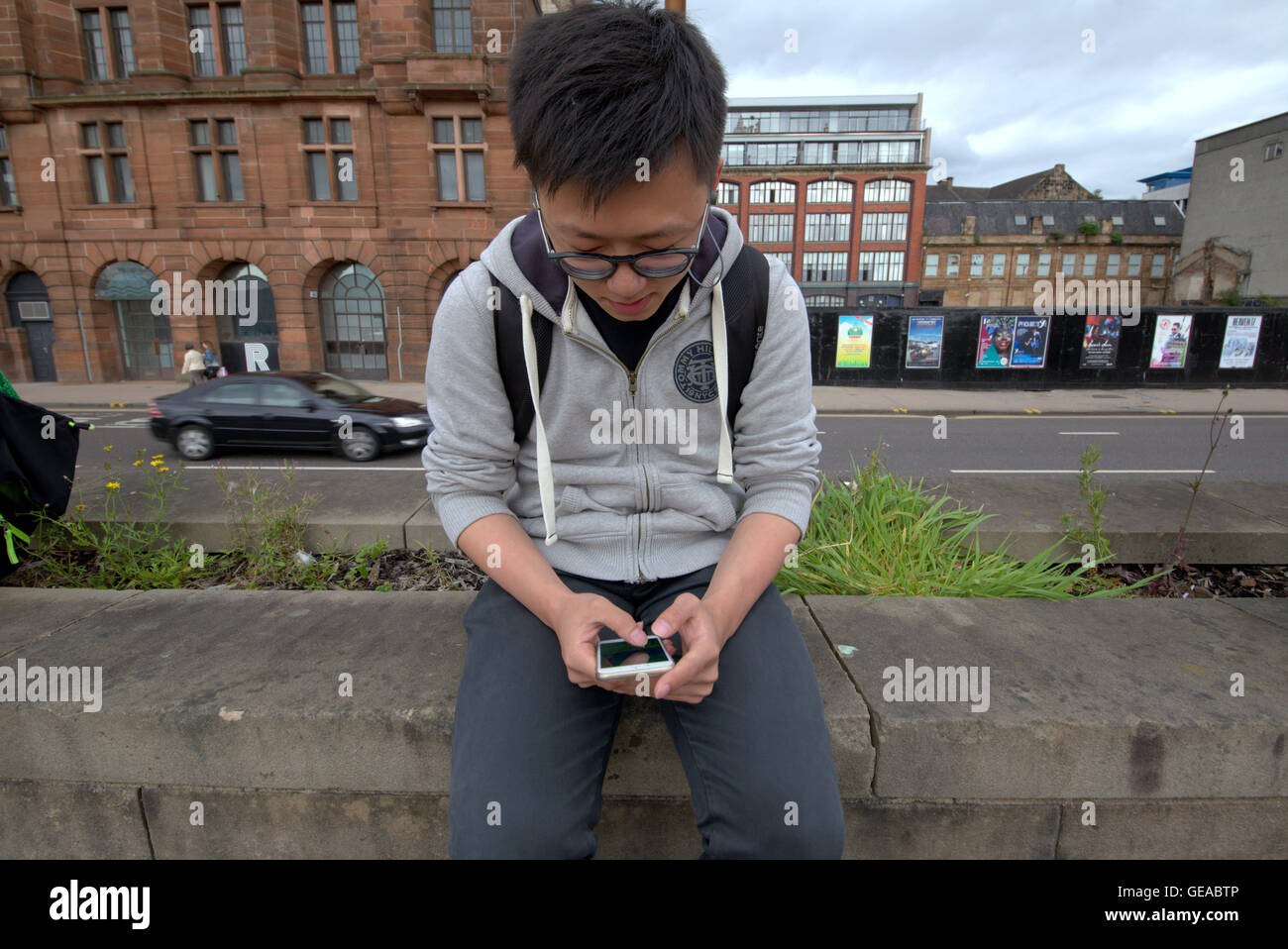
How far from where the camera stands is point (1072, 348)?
1817cm

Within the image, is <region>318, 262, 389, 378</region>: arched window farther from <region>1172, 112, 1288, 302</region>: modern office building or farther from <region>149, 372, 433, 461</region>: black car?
<region>1172, 112, 1288, 302</region>: modern office building

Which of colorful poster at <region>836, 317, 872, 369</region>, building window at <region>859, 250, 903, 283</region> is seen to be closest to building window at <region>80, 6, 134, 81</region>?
colorful poster at <region>836, 317, 872, 369</region>

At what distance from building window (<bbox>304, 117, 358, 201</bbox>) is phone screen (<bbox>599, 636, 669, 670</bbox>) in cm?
2249

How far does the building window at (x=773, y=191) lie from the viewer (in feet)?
164

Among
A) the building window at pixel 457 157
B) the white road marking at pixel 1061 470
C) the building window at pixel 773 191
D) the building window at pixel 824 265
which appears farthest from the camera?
the building window at pixel 824 265

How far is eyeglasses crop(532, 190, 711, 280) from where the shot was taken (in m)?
1.31

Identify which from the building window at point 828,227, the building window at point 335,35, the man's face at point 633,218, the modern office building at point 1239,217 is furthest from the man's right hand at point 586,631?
the building window at point 828,227

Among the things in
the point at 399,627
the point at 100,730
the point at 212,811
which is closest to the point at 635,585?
the point at 399,627

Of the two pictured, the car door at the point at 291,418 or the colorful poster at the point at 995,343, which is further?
the colorful poster at the point at 995,343

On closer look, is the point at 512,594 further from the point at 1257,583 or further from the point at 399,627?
the point at 1257,583

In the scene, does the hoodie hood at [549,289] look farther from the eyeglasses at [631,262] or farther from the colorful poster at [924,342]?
the colorful poster at [924,342]

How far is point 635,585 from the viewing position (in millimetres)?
1698

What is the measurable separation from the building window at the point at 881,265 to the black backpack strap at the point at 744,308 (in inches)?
2103
